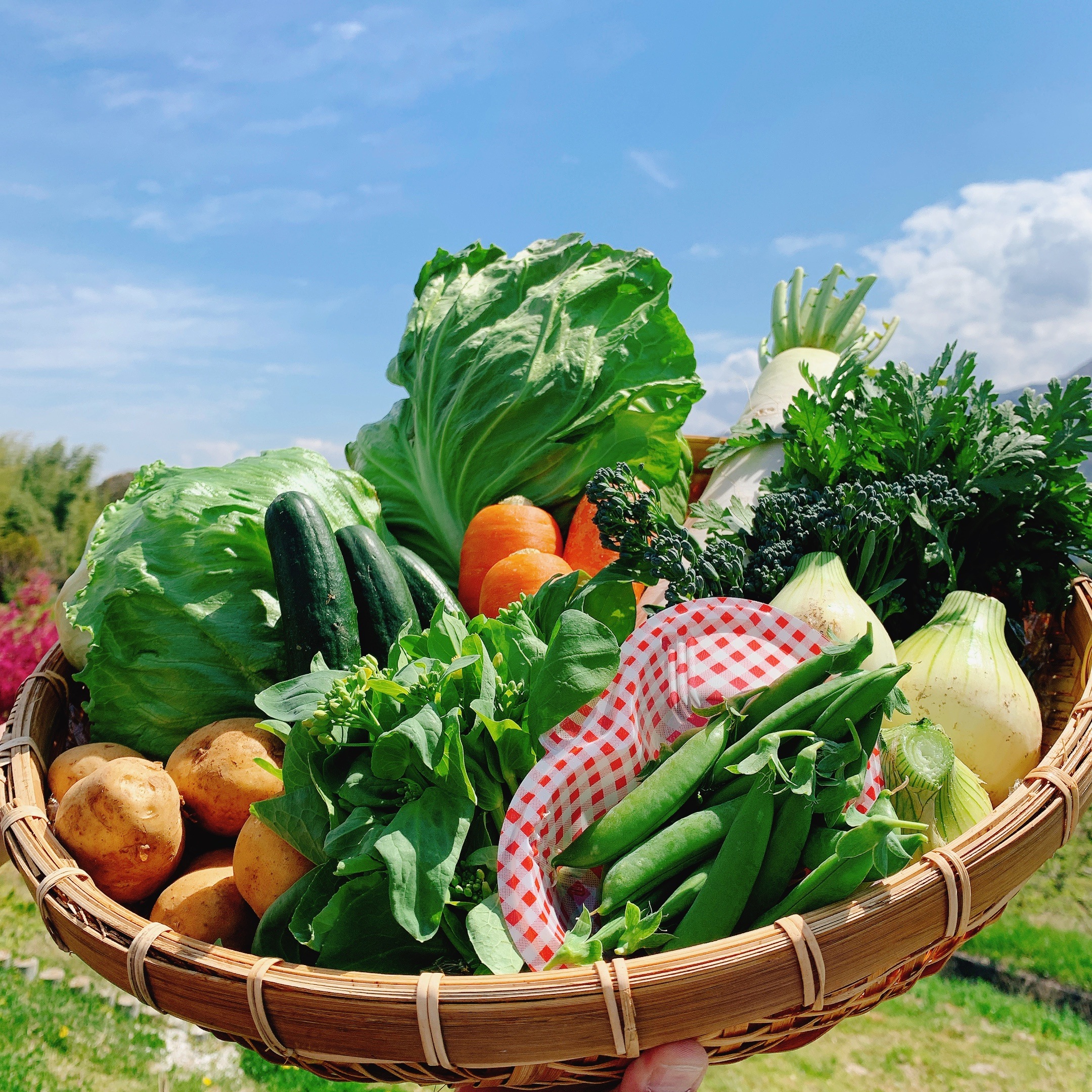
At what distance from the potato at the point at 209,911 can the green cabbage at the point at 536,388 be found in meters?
1.55

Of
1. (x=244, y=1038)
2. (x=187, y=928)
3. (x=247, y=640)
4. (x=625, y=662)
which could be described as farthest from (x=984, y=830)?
(x=247, y=640)

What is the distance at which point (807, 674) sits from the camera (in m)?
1.50

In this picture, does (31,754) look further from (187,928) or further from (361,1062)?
(361,1062)

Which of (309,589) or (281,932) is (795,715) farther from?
(309,589)

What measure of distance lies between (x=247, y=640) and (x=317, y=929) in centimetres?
109

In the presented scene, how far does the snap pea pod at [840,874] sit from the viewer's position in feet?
4.30

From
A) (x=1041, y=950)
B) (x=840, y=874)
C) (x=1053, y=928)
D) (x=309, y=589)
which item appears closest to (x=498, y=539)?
(x=309, y=589)

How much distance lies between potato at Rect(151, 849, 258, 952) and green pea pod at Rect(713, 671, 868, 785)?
1.09m

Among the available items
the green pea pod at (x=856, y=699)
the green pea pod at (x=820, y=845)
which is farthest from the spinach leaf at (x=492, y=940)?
the green pea pod at (x=856, y=699)

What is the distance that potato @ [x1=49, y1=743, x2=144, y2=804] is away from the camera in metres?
2.14

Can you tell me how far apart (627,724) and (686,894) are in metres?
0.30

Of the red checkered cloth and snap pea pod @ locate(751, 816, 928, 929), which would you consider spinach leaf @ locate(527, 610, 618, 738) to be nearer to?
the red checkered cloth

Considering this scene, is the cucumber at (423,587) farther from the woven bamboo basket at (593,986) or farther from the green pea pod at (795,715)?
the green pea pod at (795,715)

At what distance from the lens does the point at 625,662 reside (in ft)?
5.34
